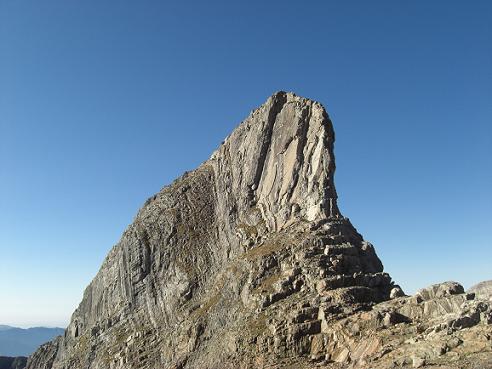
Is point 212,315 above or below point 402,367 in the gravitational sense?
above

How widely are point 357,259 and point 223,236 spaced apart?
124ft

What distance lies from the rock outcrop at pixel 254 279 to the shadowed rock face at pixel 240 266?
26 centimetres

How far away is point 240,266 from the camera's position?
86625mm

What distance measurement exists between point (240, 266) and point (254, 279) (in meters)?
7.60

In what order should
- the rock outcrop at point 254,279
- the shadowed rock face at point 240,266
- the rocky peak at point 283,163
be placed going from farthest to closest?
1. the rocky peak at point 283,163
2. the shadowed rock face at point 240,266
3. the rock outcrop at point 254,279

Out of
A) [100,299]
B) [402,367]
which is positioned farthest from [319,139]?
[100,299]

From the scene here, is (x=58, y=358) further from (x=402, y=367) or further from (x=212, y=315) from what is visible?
(x=402, y=367)

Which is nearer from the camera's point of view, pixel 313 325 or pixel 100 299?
pixel 313 325

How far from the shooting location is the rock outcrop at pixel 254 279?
204ft

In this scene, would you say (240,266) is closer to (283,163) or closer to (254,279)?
(254,279)

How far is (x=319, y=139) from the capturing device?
307ft

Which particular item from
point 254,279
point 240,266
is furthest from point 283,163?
point 254,279

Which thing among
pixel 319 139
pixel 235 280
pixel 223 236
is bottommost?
pixel 235 280

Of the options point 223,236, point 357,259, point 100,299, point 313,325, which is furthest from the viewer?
point 100,299
